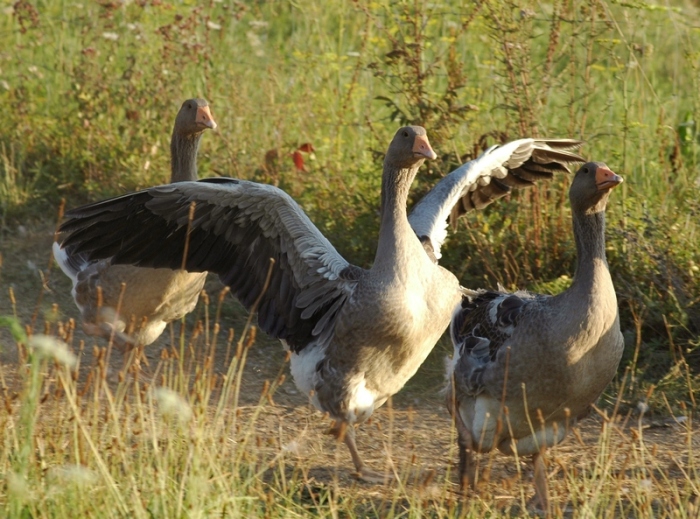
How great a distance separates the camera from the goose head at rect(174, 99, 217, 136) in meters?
5.95

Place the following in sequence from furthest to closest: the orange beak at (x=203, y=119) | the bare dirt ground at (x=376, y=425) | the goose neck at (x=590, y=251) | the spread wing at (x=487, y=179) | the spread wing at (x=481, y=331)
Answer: the orange beak at (x=203, y=119), the spread wing at (x=487, y=179), the bare dirt ground at (x=376, y=425), the spread wing at (x=481, y=331), the goose neck at (x=590, y=251)

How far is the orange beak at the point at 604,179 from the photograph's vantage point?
4574mm

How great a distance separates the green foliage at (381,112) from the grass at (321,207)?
0.02 metres

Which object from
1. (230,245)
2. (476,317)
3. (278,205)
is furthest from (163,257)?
(476,317)

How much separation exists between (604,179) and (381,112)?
457cm

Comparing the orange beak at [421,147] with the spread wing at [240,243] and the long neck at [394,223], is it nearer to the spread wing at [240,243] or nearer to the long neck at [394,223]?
the long neck at [394,223]

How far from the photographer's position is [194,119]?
19.6 ft

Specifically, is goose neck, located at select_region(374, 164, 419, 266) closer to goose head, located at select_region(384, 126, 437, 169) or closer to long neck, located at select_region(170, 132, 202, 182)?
goose head, located at select_region(384, 126, 437, 169)

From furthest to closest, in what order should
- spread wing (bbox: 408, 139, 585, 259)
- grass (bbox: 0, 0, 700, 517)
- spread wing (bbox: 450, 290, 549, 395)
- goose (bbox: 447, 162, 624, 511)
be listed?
spread wing (bbox: 408, 139, 585, 259), spread wing (bbox: 450, 290, 549, 395), goose (bbox: 447, 162, 624, 511), grass (bbox: 0, 0, 700, 517)

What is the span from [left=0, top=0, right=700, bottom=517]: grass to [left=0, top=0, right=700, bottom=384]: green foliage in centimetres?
2

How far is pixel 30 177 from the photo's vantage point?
8.15m

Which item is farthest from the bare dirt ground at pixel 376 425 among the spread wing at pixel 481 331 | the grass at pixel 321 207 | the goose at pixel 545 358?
the spread wing at pixel 481 331

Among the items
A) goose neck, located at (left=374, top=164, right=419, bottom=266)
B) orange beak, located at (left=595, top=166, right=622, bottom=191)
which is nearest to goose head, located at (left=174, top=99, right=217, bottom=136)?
goose neck, located at (left=374, top=164, right=419, bottom=266)

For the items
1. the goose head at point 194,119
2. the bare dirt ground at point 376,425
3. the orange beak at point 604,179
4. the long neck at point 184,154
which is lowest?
the bare dirt ground at point 376,425
